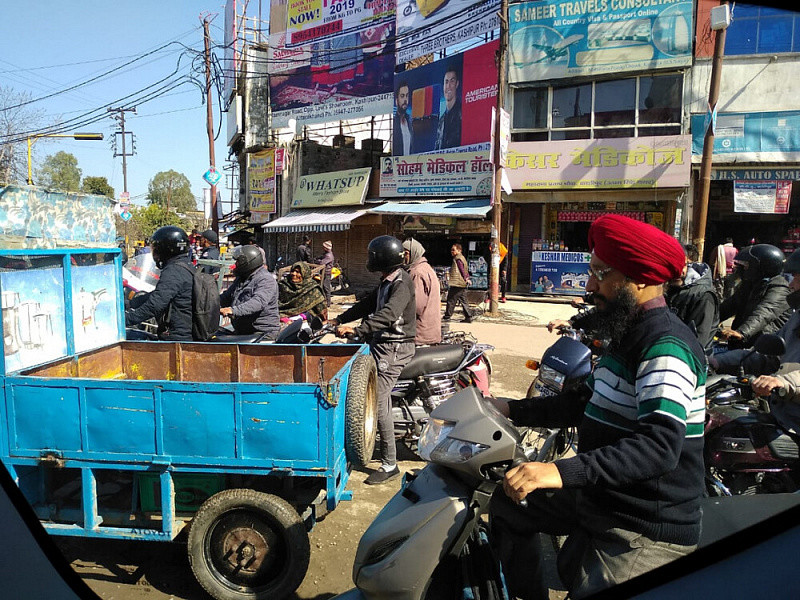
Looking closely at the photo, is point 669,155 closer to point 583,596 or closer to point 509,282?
point 509,282

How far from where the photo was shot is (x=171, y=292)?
4.94 m

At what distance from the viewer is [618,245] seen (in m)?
1.74

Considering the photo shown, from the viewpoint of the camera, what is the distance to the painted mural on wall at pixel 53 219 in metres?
3.09

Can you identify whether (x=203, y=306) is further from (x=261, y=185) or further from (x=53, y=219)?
(x=261, y=185)

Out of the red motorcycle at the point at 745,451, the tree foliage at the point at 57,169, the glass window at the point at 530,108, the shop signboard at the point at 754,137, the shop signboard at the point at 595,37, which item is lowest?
the red motorcycle at the point at 745,451

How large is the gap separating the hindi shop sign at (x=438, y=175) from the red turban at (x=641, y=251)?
1578cm

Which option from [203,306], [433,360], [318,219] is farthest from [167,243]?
[318,219]

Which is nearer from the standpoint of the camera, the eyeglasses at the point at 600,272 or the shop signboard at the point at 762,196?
the eyeglasses at the point at 600,272

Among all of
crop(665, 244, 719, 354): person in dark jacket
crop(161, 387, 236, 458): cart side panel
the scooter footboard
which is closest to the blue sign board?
crop(665, 244, 719, 354): person in dark jacket

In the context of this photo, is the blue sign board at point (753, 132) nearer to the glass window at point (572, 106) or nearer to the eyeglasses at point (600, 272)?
the glass window at point (572, 106)

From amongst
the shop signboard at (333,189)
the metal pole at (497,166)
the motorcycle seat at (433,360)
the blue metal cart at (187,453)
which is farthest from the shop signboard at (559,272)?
the blue metal cart at (187,453)

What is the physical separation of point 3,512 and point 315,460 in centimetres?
184

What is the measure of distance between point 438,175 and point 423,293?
13736 millimetres

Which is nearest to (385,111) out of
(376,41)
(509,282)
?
(376,41)
